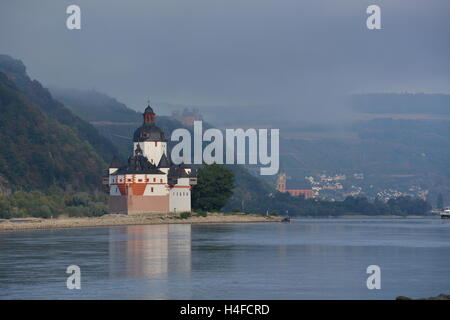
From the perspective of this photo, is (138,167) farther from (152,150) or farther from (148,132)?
(148,132)

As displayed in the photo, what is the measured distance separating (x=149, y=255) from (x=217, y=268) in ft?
38.8

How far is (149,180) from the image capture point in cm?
14362

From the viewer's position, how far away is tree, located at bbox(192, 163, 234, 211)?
157250 millimetres

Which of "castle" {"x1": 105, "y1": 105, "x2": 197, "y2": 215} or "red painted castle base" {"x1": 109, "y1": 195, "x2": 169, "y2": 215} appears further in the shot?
"castle" {"x1": 105, "y1": 105, "x2": 197, "y2": 215}

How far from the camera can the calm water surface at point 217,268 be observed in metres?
50.3

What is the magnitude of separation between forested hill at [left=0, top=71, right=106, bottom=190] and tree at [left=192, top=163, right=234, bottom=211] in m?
32.2

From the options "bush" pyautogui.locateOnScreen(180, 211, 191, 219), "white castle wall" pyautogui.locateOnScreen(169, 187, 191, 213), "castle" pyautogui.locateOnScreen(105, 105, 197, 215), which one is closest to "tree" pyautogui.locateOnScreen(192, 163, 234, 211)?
"castle" pyautogui.locateOnScreen(105, 105, 197, 215)

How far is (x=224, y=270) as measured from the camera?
62.6m

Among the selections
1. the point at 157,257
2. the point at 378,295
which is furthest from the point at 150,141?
the point at 378,295

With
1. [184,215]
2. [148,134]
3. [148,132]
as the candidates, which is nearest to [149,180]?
[184,215]

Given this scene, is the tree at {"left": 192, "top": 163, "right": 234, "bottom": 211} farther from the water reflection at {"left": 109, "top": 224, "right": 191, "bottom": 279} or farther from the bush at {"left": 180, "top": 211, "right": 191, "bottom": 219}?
Result: the water reflection at {"left": 109, "top": 224, "right": 191, "bottom": 279}

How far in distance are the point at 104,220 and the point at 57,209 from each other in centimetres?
1170

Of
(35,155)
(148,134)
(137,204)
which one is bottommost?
(137,204)
